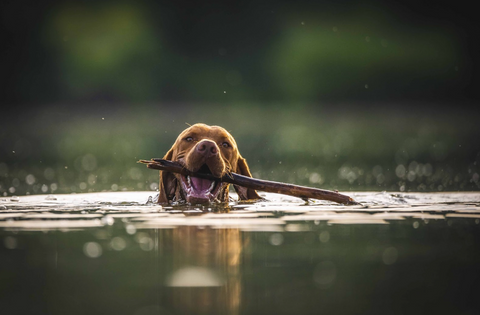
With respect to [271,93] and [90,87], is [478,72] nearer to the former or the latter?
[271,93]

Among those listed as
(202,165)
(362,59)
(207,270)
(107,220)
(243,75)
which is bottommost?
(207,270)

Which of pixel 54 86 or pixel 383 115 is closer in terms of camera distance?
pixel 383 115

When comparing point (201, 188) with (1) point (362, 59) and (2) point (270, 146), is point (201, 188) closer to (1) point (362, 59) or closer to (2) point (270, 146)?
(2) point (270, 146)

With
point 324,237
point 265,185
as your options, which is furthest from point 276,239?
point 265,185

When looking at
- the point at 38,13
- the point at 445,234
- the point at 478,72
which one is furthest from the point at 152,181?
the point at 38,13

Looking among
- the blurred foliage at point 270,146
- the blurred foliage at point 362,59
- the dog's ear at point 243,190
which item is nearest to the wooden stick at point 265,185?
the dog's ear at point 243,190

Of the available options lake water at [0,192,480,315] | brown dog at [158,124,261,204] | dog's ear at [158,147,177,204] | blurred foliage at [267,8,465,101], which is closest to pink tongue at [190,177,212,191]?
brown dog at [158,124,261,204]

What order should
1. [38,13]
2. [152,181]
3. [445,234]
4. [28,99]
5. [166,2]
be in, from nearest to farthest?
[445,234] < [152,181] < [28,99] < [38,13] < [166,2]
